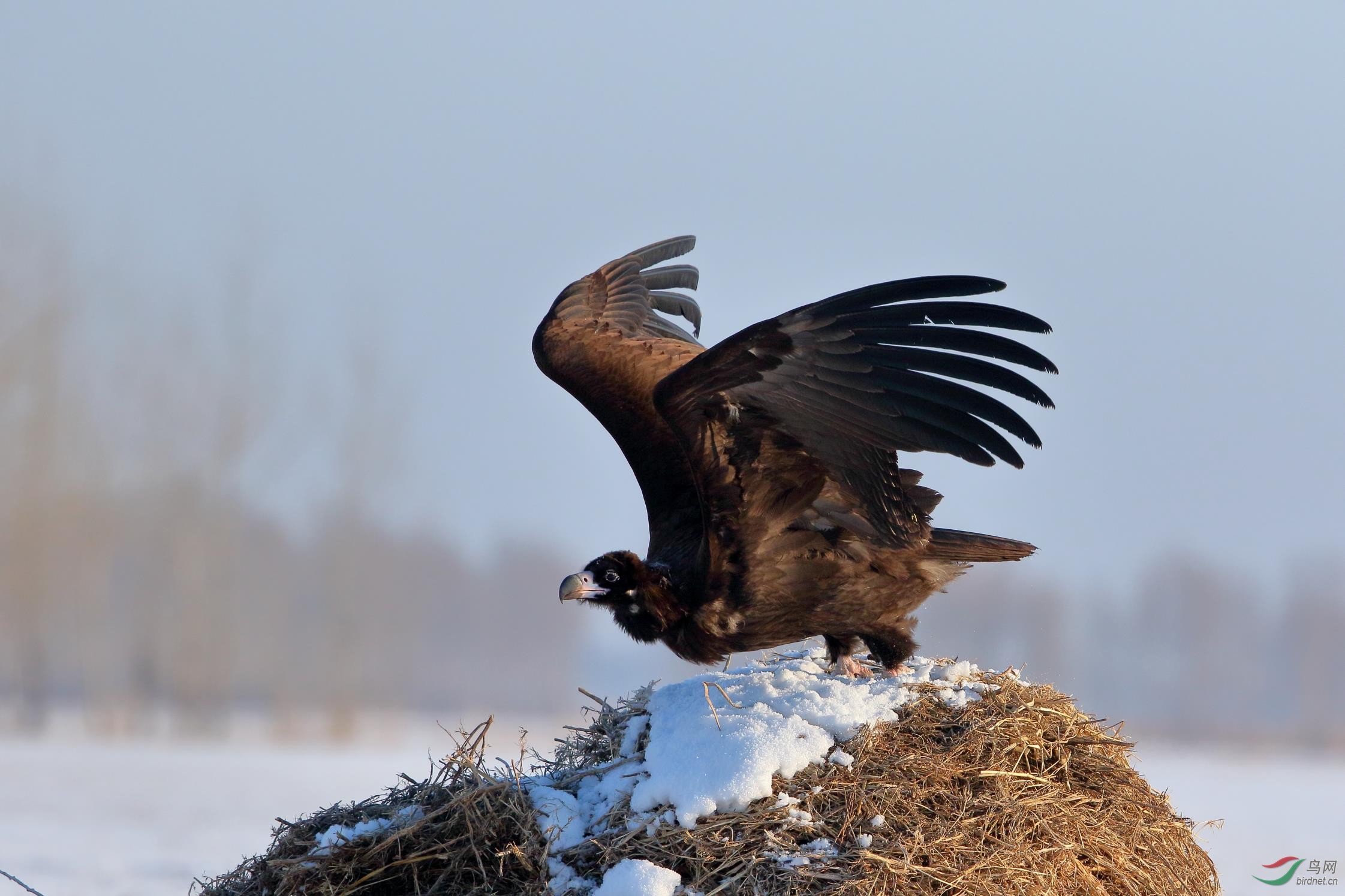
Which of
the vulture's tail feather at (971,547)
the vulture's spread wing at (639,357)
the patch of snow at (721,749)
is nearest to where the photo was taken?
the patch of snow at (721,749)

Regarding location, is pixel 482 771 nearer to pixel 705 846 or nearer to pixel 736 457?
pixel 705 846

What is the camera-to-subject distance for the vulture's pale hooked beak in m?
5.75

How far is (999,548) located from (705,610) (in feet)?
4.83

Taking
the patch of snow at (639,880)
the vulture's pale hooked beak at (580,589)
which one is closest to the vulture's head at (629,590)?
the vulture's pale hooked beak at (580,589)

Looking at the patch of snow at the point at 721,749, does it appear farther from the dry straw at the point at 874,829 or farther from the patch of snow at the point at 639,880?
the patch of snow at the point at 639,880

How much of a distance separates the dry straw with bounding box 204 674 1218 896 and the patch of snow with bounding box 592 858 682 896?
7 centimetres

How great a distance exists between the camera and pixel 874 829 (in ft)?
13.4

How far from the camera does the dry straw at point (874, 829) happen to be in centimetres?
399

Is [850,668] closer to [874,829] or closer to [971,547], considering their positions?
[971,547]

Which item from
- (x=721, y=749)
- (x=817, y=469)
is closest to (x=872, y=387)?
(x=817, y=469)

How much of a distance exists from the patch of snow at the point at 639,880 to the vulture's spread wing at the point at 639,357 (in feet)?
6.72

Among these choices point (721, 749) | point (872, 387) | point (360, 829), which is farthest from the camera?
point (872, 387)

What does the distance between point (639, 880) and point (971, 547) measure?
8.34ft

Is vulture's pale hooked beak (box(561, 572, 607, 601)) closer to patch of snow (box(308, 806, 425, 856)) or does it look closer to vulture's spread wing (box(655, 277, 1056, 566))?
Answer: vulture's spread wing (box(655, 277, 1056, 566))
